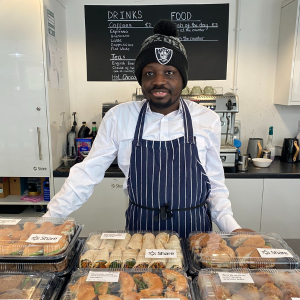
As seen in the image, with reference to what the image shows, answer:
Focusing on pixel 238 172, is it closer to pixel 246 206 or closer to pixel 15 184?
pixel 246 206

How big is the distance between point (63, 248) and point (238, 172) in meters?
1.94

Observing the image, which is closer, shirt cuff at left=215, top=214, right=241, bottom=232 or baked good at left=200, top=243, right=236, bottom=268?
baked good at left=200, top=243, right=236, bottom=268

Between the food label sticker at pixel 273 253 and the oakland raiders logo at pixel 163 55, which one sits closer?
the food label sticker at pixel 273 253

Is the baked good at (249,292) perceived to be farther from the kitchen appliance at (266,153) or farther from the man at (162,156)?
the kitchen appliance at (266,153)

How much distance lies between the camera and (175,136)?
1.47 metres

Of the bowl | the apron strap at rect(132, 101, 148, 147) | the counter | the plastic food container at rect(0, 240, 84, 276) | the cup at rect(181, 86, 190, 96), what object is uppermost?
the cup at rect(181, 86, 190, 96)

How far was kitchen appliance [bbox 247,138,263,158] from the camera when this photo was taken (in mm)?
2963

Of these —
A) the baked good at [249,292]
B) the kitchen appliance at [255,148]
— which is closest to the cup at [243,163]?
the kitchen appliance at [255,148]

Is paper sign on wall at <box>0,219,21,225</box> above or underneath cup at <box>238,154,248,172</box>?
above

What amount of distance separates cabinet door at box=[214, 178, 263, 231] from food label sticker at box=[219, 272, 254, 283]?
1744 millimetres

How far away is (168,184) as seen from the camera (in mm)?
1404

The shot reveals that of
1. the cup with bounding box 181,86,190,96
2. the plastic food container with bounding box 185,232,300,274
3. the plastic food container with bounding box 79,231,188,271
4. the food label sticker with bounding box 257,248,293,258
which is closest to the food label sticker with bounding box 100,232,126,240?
the plastic food container with bounding box 79,231,188,271

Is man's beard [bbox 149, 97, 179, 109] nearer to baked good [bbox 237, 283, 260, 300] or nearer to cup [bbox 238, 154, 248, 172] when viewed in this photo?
baked good [bbox 237, 283, 260, 300]

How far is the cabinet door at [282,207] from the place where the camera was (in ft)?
8.38
